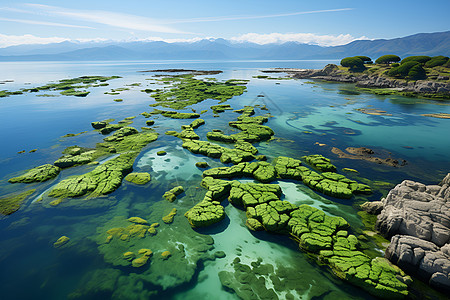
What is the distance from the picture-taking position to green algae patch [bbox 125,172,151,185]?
1755 centimetres

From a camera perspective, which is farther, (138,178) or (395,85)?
(395,85)

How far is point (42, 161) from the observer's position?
2117 cm

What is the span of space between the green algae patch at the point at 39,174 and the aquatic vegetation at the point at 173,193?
1155cm

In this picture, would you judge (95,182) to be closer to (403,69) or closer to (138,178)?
(138,178)

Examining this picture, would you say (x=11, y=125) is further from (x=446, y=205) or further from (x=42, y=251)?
(x=446, y=205)

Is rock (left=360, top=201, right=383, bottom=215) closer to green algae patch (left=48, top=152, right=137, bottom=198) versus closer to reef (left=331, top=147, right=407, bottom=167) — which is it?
reef (left=331, top=147, right=407, bottom=167)

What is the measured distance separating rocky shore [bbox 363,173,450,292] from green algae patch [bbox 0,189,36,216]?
24296 mm

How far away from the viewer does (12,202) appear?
48.5ft

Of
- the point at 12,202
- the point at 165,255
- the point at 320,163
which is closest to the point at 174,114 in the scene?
the point at 12,202

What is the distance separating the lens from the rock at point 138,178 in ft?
57.6

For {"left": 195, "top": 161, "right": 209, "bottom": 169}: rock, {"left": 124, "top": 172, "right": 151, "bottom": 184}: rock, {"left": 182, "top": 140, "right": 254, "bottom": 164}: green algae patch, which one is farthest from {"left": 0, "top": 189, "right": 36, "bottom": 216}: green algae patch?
{"left": 182, "top": 140, "right": 254, "bottom": 164}: green algae patch

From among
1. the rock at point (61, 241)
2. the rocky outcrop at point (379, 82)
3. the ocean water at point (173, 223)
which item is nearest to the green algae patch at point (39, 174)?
the ocean water at point (173, 223)

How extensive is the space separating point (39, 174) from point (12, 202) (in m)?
3.65

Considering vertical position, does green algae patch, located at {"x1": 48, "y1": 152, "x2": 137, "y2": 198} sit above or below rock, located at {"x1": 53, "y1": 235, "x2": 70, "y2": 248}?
above
